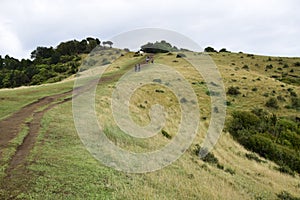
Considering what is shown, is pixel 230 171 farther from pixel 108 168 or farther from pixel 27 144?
pixel 27 144

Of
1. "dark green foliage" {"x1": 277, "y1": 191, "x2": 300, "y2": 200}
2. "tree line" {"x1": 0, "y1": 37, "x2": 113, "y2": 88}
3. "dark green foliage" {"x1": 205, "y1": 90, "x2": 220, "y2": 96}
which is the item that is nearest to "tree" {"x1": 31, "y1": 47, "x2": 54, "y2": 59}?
"tree line" {"x1": 0, "y1": 37, "x2": 113, "y2": 88}

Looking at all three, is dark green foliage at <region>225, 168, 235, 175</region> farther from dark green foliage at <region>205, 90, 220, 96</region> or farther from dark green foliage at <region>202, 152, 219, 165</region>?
dark green foliage at <region>205, 90, 220, 96</region>

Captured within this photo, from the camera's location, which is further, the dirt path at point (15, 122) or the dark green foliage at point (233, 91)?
the dark green foliage at point (233, 91)

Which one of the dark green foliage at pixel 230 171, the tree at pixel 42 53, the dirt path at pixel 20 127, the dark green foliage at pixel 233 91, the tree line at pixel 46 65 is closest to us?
the dirt path at pixel 20 127

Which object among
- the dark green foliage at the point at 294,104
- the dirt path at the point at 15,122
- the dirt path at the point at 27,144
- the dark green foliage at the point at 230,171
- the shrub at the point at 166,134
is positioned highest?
the dirt path at the point at 15,122

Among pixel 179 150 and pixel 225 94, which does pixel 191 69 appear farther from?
pixel 179 150

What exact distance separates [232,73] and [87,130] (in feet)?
141

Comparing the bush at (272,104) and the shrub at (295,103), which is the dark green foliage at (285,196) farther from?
the shrub at (295,103)

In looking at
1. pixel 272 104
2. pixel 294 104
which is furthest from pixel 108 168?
pixel 294 104

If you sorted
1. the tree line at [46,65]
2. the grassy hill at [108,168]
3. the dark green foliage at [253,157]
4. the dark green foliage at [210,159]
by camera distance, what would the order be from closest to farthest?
the grassy hill at [108,168] < the dark green foliage at [210,159] < the dark green foliage at [253,157] < the tree line at [46,65]

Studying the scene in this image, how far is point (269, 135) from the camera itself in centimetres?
2520

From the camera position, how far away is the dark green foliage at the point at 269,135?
2088cm

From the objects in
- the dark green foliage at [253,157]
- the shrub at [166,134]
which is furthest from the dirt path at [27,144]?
the dark green foliage at [253,157]

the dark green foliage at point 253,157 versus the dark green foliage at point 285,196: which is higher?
the dark green foliage at point 285,196
